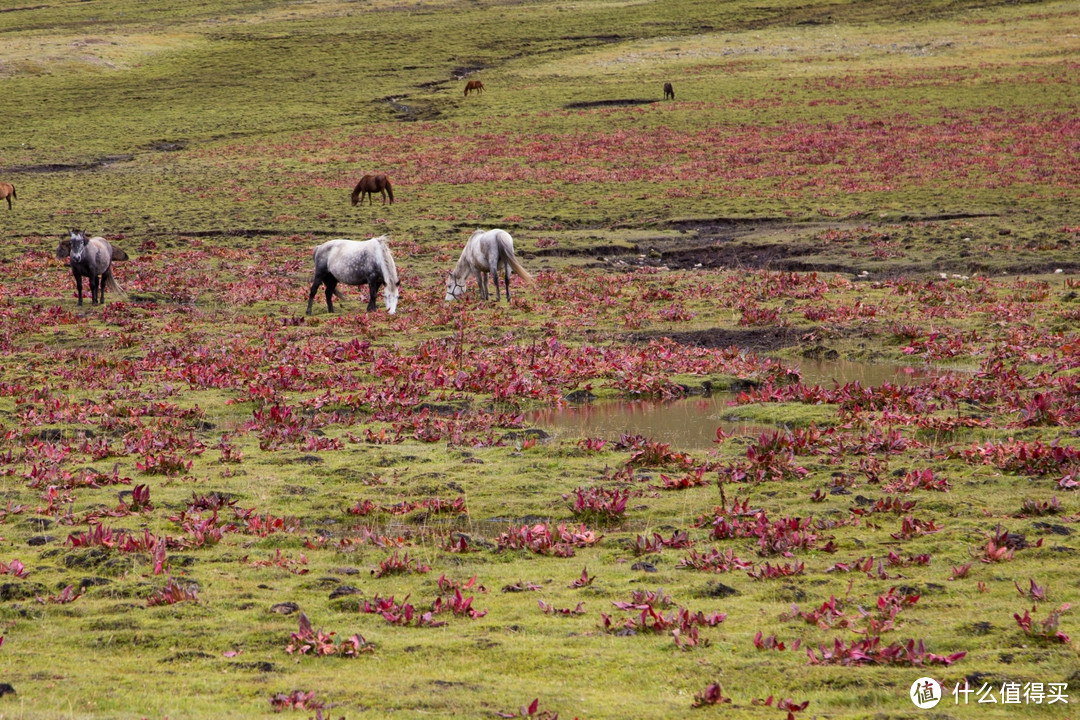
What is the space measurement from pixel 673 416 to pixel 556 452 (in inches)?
106

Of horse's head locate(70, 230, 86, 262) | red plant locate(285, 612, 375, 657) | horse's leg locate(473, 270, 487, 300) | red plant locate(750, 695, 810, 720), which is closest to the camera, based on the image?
red plant locate(750, 695, 810, 720)

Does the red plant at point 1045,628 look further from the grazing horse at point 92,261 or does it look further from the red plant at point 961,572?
the grazing horse at point 92,261

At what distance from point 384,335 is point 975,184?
25.6 metres

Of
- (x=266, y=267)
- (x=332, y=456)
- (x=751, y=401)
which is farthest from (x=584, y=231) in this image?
(x=332, y=456)

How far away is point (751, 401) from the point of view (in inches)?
571


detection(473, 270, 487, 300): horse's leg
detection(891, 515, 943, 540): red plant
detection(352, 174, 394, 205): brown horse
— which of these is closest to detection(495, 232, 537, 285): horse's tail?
detection(473, 270, 487, 300): horse's leg

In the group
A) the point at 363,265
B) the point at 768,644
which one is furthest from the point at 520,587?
the point at 363,265

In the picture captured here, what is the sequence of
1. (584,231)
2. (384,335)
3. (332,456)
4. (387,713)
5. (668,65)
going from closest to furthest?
(387,713), (332,456), (384,335), (584,231), (668,65)

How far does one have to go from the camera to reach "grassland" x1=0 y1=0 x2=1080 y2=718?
6.70 metres

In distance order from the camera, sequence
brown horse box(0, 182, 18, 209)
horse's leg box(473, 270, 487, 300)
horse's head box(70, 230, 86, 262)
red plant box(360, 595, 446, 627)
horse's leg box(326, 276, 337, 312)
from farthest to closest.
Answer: brown horse box(0, 182, 18, 209)
horse's leg box(473, 270, 487, 300)
horse's head box(70, 230, 86, 262)
horse's leg box(326, 276, 337, 312)
red plant box(360, 595, 446, 627)

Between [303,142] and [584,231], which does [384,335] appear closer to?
[584,231]

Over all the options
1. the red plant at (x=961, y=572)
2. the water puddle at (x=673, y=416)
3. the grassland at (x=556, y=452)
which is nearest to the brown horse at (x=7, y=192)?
the grassland at (x=556, y=452)

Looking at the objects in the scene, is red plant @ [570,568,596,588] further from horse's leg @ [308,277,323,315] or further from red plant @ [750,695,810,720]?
horse's leg @ [308,277,323,315]

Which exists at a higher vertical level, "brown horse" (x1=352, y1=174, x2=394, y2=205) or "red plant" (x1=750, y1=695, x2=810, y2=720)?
"brown horse" (x1=352, y1=174, x2=394, y2=205)
